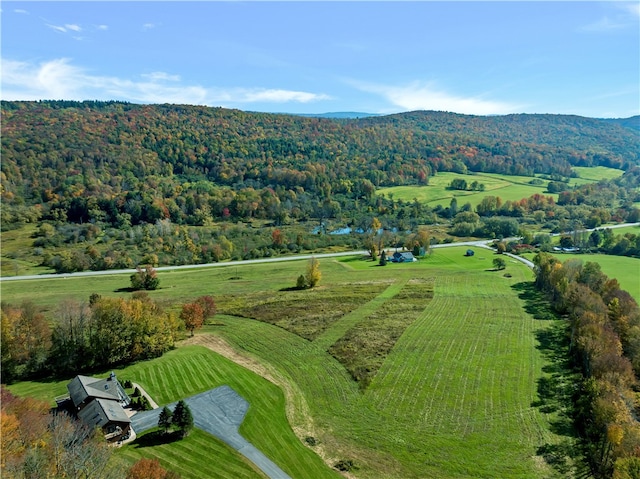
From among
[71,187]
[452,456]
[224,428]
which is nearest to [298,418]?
[224,428]

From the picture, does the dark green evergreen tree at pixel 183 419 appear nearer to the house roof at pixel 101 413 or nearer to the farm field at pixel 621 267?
the house roof at pixel 101 413

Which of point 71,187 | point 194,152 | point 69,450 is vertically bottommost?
point 69,450

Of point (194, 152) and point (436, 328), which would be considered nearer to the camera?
point (436, 328)

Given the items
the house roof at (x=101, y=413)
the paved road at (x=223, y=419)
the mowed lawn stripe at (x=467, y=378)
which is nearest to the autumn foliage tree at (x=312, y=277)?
the mowed lawn stripe at (x=467, y=378)

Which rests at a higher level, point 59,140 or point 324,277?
point 59,140

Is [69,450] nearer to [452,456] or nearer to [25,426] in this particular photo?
[25,426]

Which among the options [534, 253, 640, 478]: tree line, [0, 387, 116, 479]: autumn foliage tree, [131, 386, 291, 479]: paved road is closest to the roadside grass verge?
[131, 386, 291, 479]: paved road

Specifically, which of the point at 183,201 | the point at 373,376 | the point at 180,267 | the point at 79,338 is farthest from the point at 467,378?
the point at 183,201
